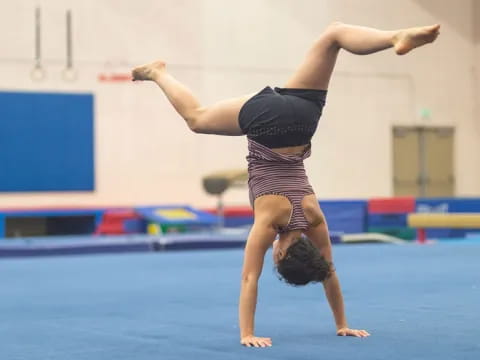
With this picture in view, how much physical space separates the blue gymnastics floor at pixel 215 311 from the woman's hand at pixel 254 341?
40 millimetres

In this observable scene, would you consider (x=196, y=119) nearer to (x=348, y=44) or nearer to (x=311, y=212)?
(x=311, y=212)

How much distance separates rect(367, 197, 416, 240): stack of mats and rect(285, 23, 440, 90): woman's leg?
31.1ft

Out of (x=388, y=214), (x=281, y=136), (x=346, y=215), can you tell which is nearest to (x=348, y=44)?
(x=281, y=136)

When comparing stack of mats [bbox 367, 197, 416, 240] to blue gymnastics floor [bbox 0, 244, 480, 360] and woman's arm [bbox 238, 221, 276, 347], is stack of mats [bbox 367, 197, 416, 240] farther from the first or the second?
woman's arm [bbox 238, 221, 276, 347]

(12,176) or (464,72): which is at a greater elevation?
(464,72)

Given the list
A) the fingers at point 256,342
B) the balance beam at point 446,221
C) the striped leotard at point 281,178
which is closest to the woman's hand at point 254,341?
the fingers at point 256,342

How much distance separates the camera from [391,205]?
44.2ft

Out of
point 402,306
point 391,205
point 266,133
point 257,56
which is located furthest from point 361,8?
point 266,133

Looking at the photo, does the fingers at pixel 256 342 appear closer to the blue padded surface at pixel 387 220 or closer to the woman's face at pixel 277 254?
the woman's face at pixel 277 254

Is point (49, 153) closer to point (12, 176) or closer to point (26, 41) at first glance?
point (12, 176)

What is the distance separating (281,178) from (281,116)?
28 cm

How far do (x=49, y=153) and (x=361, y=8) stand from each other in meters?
6.29

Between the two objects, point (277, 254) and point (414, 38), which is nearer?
point (414, 38)

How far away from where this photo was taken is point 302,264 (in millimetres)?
3781
